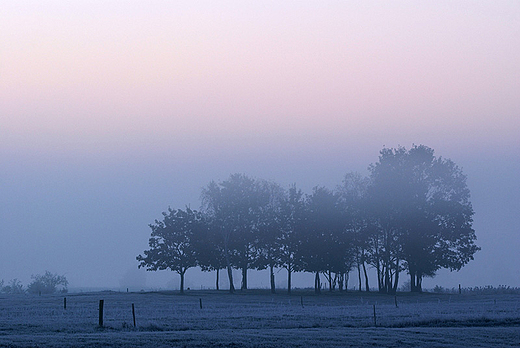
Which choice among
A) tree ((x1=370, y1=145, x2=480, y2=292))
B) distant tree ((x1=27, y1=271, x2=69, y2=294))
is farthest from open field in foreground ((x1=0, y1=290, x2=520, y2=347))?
distant tree ((x1=27, y1=271, x2=69, y2=294))

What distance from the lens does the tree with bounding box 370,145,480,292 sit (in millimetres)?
101000

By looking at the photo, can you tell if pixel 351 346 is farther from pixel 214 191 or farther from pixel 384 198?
pixel 214 191

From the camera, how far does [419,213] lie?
10156 cm

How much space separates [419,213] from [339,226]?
40.8 feet

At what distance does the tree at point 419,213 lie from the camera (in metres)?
101

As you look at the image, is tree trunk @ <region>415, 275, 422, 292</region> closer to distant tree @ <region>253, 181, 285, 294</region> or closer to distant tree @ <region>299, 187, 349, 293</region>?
distant tree @ <region>299, 187, 349, 293</region>

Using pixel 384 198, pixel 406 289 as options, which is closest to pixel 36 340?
pixel 384 198

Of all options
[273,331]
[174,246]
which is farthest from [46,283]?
[273,331]

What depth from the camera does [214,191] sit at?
110250mm

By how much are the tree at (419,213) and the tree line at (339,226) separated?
14 cm

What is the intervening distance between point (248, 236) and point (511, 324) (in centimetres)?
6495

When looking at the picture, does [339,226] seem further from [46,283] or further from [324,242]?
[46,283]

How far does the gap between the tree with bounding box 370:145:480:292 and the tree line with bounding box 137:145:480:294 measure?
0.14m

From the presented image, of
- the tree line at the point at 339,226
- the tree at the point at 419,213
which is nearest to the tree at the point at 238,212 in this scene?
the tree line at the point at 339,226
